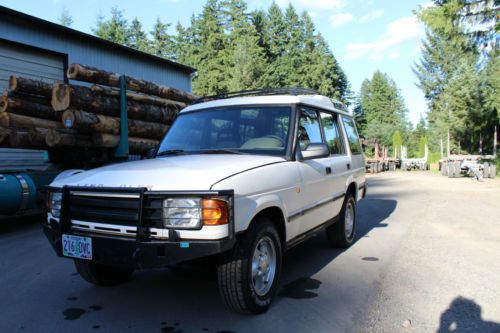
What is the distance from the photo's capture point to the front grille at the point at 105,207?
10.6 feet

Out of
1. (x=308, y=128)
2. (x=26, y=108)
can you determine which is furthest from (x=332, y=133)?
(x=26, y=108)

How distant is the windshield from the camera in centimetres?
431

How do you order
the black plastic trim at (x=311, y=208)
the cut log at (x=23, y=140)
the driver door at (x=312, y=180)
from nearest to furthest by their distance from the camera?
the black plastic trim at (x=311, y=208), the driver door at (x=312, y=180), the cut log at (x=23, y=140)

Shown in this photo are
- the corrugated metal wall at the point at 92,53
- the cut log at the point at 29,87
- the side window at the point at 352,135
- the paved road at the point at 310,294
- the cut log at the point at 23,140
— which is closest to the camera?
the paved road at the point at 310,294

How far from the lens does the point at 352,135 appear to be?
6.75 meters

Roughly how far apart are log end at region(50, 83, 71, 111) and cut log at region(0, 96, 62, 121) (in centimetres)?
48

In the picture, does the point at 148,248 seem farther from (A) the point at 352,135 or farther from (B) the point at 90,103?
(B) the point at 90,103

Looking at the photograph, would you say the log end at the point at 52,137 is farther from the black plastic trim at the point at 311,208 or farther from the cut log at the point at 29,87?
the black plastic trim at the point at 311,208

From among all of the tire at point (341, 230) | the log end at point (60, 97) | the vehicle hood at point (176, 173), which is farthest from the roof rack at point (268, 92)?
the log end at point (60, 97)

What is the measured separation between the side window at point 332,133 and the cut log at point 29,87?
7.19 metres

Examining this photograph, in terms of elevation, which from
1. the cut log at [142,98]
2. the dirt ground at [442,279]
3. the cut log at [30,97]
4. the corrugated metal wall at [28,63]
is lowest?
the dirt ground at [442,279]

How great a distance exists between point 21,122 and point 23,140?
0.51m

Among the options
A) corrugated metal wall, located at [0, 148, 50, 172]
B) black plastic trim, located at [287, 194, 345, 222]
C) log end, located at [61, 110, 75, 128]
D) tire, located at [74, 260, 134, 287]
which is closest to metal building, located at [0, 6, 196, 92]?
corrugated metal wall, located at [0, 148, 50, 172]

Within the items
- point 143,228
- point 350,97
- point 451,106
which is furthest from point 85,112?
point 350,97
